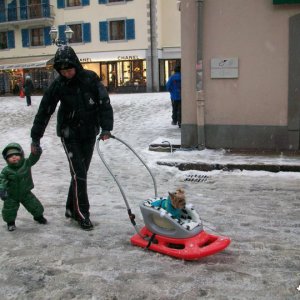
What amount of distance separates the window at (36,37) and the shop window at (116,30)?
5.65 metres

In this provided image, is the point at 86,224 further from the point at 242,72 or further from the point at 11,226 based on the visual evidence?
the point at 242,72

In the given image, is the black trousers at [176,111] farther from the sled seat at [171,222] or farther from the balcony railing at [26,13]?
the balcony railing at [26,13]

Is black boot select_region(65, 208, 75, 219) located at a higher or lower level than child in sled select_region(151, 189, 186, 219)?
lower

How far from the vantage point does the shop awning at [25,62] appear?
116 ft

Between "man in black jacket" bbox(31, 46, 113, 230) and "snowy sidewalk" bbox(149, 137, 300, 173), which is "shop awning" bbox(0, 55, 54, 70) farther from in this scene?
"man in black jacket" bbox(31, 46, 113, 230)

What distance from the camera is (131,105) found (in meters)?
19.2

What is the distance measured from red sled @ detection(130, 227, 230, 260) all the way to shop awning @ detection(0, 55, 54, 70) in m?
32.2

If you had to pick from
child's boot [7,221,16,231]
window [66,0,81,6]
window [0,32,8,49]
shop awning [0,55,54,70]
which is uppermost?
window [66,0,81,6]

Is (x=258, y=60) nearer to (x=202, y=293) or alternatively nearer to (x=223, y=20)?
(x=223, y=20)

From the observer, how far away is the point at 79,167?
196 inches

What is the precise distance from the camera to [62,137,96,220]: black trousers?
4.95 metres

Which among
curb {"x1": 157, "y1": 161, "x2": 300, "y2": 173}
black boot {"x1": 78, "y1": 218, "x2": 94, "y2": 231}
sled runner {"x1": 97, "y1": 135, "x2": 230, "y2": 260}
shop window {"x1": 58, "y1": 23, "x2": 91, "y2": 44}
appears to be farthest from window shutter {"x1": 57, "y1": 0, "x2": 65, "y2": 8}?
sled runner {"x1": 97, "y1": 135, "x2": 230, "y2": 260}

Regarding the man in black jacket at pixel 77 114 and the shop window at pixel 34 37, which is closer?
the man in black jacket at pixel 77 114

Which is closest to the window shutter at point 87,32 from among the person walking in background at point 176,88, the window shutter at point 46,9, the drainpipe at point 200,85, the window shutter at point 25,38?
the window shutter at point 46,9
